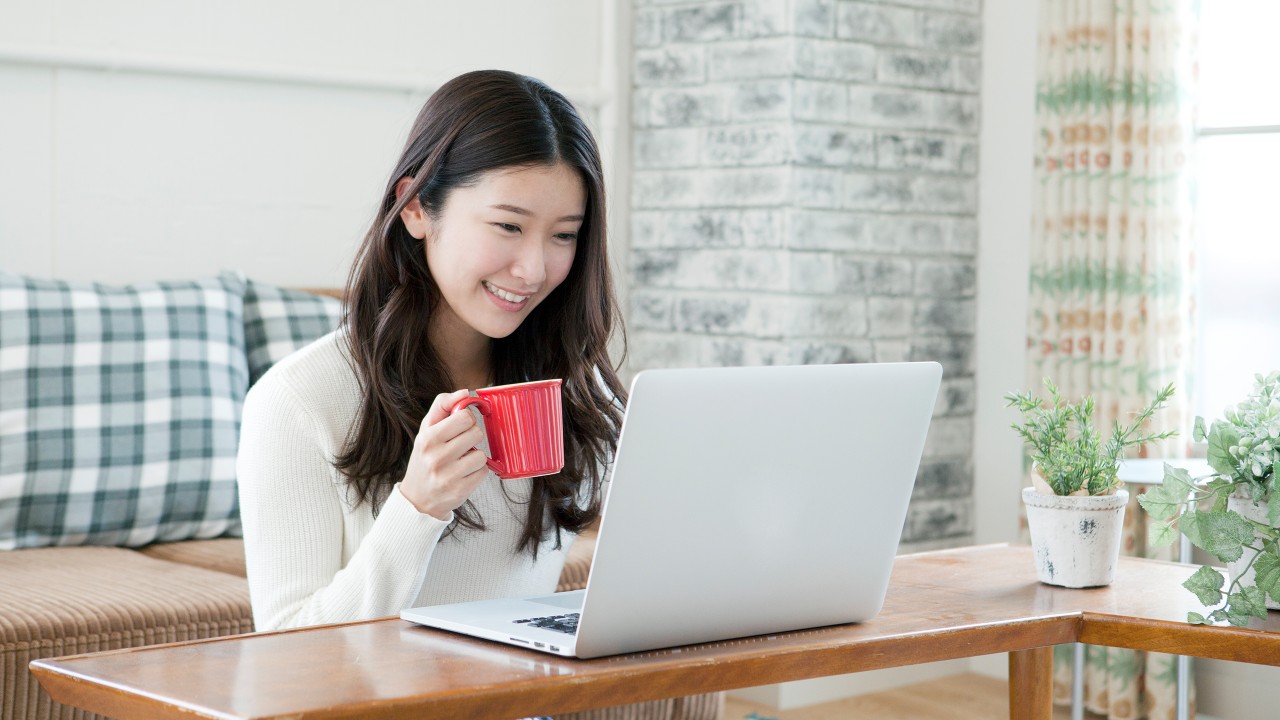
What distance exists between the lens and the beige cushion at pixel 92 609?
Result: 1.98m

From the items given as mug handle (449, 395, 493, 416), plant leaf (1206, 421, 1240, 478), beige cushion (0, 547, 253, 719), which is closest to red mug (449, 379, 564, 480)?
mug handle (449, 395, 493, 416)

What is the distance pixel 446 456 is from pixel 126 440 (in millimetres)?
1516

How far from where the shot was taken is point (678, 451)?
1041mm

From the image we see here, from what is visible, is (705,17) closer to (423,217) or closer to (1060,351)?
(1060,351)

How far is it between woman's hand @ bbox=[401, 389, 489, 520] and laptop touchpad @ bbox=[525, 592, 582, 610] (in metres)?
0.12

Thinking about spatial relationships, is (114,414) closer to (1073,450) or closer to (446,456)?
(446,456)

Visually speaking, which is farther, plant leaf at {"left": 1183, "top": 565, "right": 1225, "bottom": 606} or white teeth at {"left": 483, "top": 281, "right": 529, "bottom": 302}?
white teeth at {"left": 483, "top": 281, "right": 529, "bottom": 302}

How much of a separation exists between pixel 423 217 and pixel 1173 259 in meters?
2.20

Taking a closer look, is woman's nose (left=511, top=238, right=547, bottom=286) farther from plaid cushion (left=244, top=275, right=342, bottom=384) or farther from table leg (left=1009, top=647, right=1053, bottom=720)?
plaid cushion (left=244, top=275, right=342, bottom=384)

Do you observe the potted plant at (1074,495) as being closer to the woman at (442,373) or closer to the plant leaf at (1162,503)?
the plant leaf at (1162,503)

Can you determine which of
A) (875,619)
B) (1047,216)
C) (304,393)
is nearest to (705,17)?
(1047,216)

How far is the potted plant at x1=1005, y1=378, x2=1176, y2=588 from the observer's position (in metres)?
1.44

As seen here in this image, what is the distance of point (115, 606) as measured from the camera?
2092mm

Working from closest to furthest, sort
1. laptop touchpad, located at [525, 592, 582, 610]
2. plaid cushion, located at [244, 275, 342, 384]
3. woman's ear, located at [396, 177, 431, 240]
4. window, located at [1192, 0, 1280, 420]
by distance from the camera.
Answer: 1. laptop touchpad, located at [525, 592, 582, 610]
2. woman's ear, located at [396, 177, 431, 240]
3. plaid cushion, located at [244, 275, 342, 384]
4. window, located at [1192, 0, 1280, 420]
